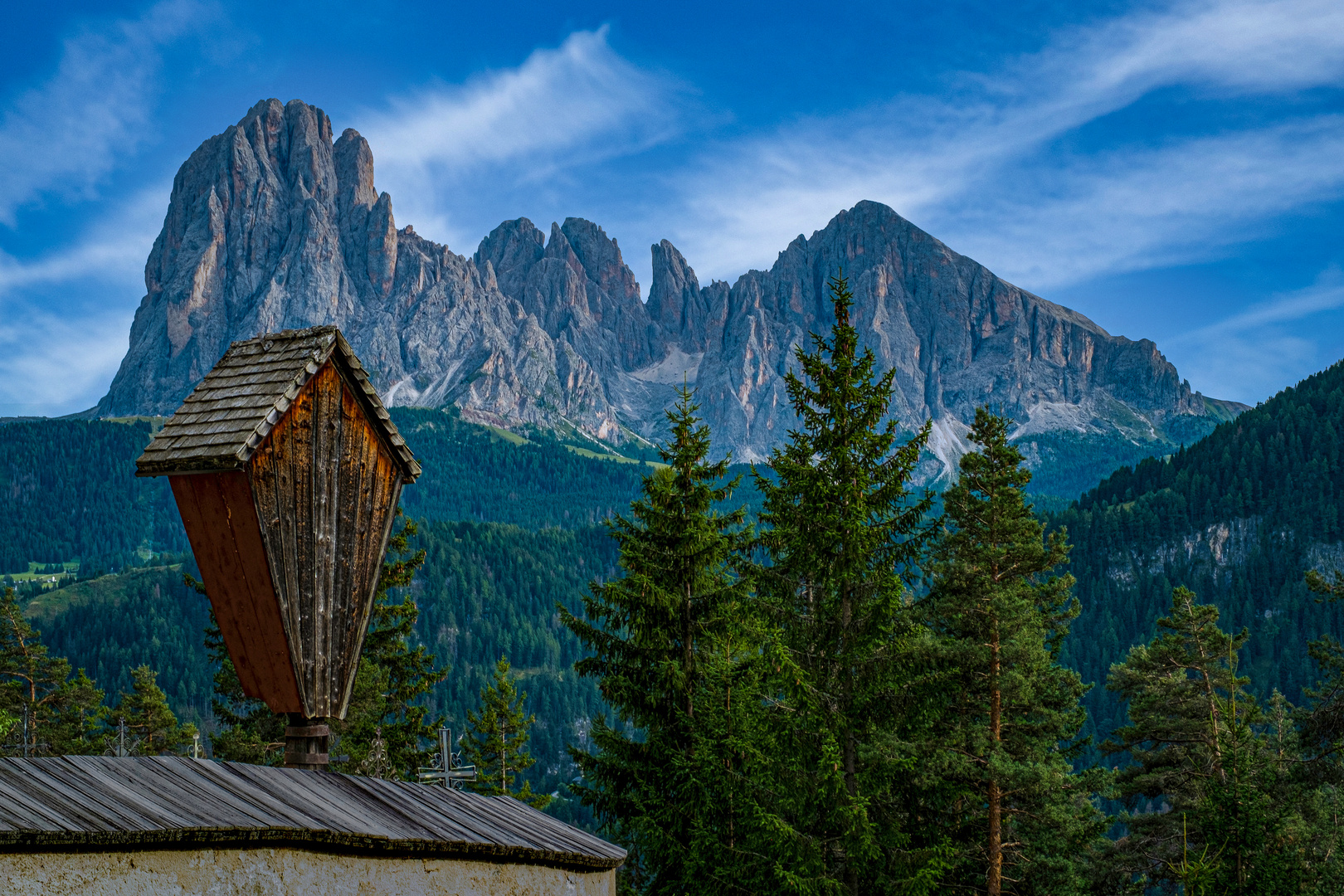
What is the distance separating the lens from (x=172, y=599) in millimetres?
168000

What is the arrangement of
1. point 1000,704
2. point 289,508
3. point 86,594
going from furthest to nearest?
point 86,594 < point 1000,704 < point 289,508

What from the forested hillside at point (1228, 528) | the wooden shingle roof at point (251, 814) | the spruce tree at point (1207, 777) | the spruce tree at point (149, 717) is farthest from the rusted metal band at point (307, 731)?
the forested hillside at point (1228, 528)

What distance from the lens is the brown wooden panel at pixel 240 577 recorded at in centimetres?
656

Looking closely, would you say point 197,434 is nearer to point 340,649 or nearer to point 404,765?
point 340,649

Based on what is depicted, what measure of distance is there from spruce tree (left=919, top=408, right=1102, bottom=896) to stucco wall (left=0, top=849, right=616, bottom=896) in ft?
42.6

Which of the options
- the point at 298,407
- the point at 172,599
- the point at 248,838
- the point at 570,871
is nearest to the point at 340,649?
the point at 298,407

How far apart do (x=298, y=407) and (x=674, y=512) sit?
557 inches

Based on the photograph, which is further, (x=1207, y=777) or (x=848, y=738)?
(x=1207, y=777)

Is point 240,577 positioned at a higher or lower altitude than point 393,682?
higher

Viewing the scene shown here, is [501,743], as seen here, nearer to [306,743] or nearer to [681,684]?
[681,684]

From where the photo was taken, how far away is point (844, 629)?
1781 centimetres

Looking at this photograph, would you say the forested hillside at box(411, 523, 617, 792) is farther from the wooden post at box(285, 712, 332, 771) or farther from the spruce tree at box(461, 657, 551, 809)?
the wooden post at box(285, 712, 332, 771)

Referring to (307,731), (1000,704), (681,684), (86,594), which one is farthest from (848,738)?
(86,594)

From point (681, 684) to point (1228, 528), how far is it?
174m
